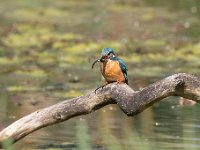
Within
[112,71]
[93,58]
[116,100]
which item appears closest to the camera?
[116,100]

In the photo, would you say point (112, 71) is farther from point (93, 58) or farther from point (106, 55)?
point (93, 58)

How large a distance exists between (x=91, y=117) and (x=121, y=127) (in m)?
0.75

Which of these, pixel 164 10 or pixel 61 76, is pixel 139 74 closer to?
pixel 61 76

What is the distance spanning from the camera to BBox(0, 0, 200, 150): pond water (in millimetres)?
7945

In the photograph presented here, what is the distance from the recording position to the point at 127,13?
1662 centimetres

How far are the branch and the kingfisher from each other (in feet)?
0.27

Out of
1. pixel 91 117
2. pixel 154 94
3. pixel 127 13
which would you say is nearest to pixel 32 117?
pixel 154 94

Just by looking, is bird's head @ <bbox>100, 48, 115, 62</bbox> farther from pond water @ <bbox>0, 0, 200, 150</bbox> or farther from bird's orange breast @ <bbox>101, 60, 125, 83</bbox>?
pond water @ <bbox>0, 0, 200, 150</bbox>

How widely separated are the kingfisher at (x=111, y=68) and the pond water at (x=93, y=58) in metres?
0.62

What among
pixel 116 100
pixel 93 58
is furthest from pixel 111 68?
pixel 93 58

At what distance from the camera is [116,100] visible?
6.27 metres

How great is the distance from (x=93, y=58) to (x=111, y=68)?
6178 millimetres

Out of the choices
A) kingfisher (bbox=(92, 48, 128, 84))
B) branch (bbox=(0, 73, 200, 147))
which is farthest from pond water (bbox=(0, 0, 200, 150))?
kingfisher (bbox=(92, 48, 128, 84))

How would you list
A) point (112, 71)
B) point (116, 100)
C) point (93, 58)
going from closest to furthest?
point (116, 100)
point (112, 71)
point (93, 58)
